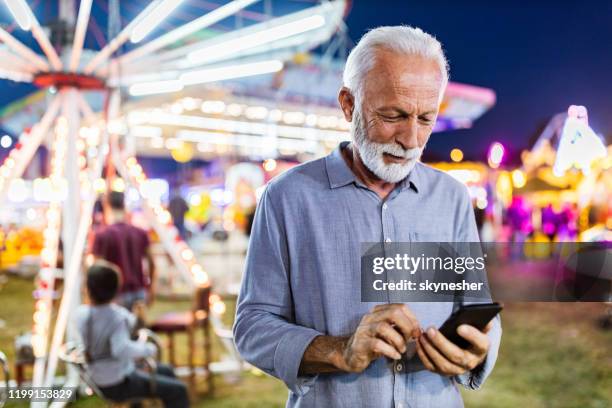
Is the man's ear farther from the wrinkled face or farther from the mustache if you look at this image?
the mustache

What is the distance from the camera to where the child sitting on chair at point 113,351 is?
300 centimetres

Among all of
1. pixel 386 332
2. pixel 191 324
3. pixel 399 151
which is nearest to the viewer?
pixel 386 332

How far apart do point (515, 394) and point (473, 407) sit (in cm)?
45

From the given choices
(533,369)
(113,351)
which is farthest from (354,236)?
(533,369)

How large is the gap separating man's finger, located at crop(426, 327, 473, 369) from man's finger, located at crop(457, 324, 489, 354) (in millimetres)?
24

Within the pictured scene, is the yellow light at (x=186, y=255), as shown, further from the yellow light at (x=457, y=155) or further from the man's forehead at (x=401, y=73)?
the yellow light at (x=457, y=155)

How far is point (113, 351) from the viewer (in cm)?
300

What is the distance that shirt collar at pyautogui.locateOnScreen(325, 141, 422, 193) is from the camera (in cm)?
131

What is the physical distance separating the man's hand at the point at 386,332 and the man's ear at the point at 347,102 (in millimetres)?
501

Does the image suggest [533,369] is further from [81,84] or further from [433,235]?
[81,84]

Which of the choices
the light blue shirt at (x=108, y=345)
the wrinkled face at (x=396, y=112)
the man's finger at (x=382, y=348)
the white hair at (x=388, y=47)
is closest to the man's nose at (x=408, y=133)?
Result: the wrinkled face at (x=396, y=112)

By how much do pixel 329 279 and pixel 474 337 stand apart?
333mm

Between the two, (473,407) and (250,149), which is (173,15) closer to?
(473,407)

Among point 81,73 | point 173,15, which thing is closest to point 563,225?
Answer: point 173,15
